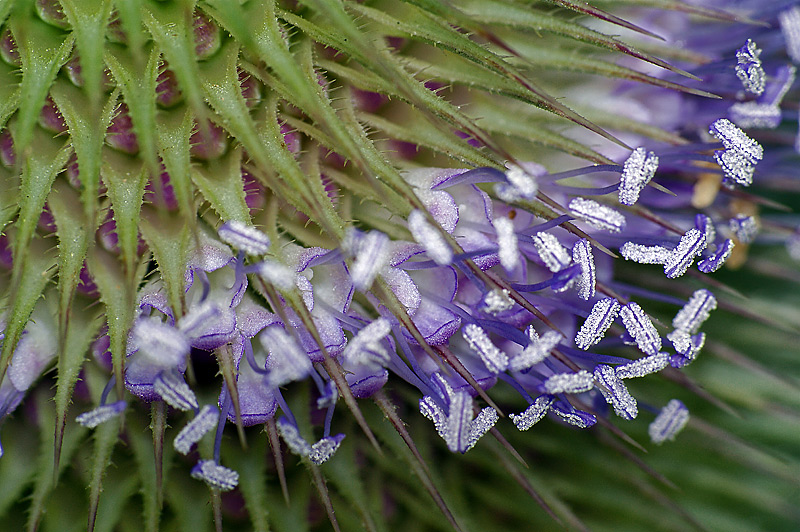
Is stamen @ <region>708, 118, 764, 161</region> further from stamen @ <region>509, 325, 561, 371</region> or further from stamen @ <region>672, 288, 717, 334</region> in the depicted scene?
stamen @ <region>509, 325, 561, 371</region>

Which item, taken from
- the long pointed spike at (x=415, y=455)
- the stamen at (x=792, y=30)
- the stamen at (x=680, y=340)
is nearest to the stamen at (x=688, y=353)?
the stamen at (x=680, y=340)

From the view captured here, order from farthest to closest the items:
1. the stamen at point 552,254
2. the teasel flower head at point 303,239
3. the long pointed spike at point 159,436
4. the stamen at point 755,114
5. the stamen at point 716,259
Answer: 1. the stamen at point 755,114
2. the stamen at point 716,259
3. the stamen at point 552,254
4. the long pointed spike at point 159,436
5. the teasel flower head at point 303,239

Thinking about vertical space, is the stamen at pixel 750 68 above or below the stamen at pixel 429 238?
above

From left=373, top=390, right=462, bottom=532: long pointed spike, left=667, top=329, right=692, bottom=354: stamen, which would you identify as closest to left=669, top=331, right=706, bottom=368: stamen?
left=667, top=329, right=692, bottom=354: stamen

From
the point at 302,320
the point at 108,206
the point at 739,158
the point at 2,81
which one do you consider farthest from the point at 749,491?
the point at 2,81

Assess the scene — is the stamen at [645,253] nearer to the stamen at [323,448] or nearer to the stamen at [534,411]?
the stamen at [534,411]
